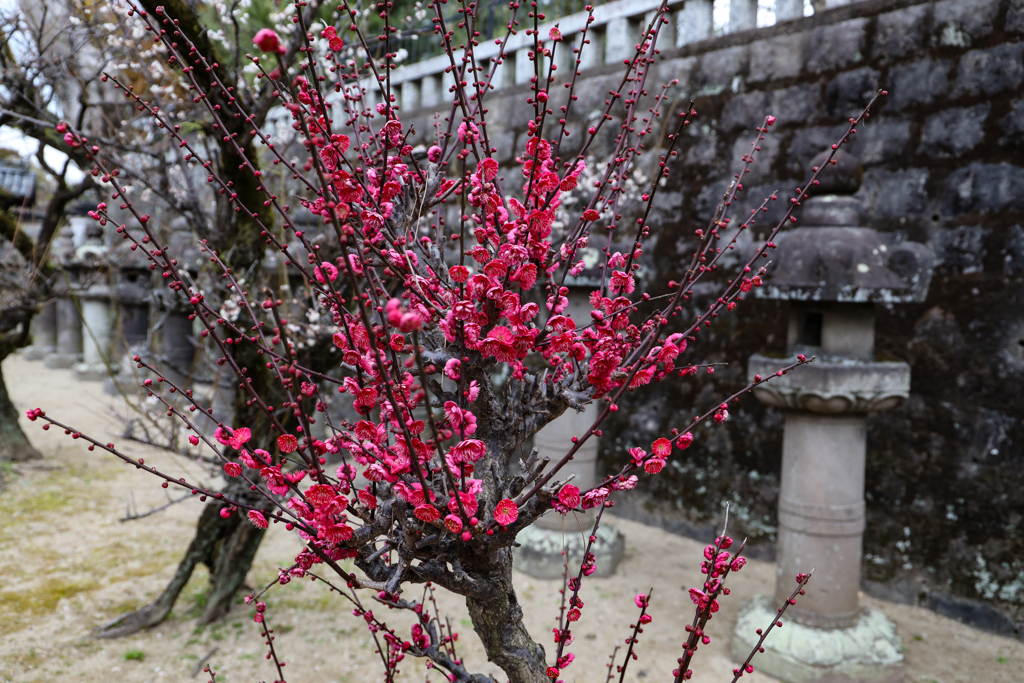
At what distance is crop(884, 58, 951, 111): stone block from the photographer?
4.54 meters

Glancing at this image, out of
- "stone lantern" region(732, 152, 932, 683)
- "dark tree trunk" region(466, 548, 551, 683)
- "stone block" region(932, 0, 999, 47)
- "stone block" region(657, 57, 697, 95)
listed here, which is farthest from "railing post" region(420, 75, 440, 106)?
"dark tree trunk" region(466, 548, 551, 683)

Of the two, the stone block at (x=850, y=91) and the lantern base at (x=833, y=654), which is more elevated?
the stone block at (x=850, y=91)

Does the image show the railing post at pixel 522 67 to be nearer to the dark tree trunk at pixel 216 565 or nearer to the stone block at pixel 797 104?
the stone block at pixel 797 104

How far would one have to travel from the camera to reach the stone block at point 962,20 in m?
4.32

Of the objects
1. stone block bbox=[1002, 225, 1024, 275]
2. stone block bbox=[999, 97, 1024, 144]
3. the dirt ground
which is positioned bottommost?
the dirt ground

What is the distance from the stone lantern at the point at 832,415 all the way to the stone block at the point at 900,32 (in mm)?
1644

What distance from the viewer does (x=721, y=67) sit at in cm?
564

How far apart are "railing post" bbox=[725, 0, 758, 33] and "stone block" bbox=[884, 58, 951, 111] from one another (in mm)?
1302

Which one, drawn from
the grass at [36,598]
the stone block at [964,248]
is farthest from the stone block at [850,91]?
the grass at [36,598]

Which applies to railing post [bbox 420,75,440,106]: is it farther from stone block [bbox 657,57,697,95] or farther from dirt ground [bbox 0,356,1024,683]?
dirt ground [bbox 0,356,1024,683]

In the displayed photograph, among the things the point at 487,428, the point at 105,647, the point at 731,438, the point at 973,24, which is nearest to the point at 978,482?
the point at 731,438

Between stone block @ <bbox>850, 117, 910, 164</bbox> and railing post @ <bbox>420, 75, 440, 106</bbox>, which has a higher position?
railing post @ <bbox>420, 75, 440, 106</bbox>

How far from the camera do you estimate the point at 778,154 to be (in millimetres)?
5316

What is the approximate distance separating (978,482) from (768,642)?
73.7 inches
